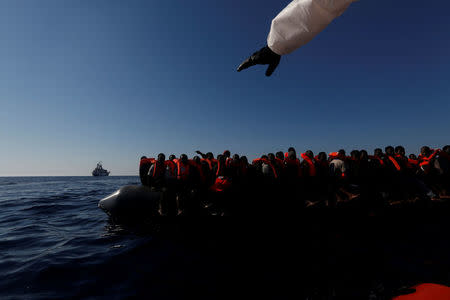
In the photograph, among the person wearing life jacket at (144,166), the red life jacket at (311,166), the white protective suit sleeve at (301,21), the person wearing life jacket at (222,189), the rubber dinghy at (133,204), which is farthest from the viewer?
the person wearing life jacket at (144,166)

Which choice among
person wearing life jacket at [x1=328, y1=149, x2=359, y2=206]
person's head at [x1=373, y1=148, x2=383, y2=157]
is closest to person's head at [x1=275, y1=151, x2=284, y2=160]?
person wearing life jacket at [x1=328, y1=149, x2=359, y2=206]

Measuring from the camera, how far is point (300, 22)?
4.01 feet

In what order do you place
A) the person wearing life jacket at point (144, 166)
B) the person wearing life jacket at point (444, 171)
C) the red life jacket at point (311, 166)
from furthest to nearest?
1. the person wearing life jacket at point (144, 166)
2. the person wearing life jacket at point (444, 171)
3. the red life jacket at point (311, 166)

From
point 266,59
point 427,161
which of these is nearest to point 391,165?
point 427,161

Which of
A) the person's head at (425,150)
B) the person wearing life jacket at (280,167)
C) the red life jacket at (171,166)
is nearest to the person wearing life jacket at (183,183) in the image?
the red life jacket at (171,166)

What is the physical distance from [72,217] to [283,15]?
1134 centimetres

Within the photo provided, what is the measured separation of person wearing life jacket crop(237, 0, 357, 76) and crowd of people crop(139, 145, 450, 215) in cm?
614

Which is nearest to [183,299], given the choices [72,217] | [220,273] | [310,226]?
[220,273]

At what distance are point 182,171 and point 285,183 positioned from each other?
417cm

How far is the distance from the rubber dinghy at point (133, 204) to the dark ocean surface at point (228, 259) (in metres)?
0.72

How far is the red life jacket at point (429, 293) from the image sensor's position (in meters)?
1.87

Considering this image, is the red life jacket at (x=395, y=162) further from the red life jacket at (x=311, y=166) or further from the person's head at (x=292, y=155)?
the person's head at (x=292, y=155)

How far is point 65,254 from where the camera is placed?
479 centimetres

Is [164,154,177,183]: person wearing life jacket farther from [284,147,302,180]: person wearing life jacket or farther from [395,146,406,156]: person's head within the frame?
[395,146,406,156]: person's head
